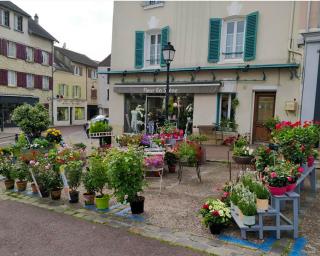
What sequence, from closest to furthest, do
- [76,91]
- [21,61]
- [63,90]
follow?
[21,61], [63,90], [76,91]

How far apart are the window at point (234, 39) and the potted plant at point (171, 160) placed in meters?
6.43

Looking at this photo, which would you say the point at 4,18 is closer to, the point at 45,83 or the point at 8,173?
the point at 45,83

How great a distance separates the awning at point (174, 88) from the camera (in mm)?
12562

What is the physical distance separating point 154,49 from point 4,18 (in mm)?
17865

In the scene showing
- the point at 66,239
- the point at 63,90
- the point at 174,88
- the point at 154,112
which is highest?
the point at 63,90

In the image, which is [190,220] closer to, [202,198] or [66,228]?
[202,198]

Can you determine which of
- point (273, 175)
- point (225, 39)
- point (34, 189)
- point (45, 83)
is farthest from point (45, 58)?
point (273, 175)

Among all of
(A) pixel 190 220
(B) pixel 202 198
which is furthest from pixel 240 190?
(B) pixel 202 198

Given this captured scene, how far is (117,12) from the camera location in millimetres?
15133

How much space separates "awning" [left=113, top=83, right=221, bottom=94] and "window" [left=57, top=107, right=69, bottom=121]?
64.9 ft

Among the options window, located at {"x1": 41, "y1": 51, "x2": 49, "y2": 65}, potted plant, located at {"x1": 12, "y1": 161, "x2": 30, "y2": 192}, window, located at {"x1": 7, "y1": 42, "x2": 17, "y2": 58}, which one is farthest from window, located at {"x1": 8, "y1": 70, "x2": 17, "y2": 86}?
potted plant, located at {"x1": 12, "y1": 161, "x2": 30, "y2": 192}

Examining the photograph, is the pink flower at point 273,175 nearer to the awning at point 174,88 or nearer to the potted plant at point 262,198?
the potted plant at point 262,198

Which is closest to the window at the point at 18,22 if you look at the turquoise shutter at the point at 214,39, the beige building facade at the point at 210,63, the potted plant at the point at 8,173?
the beige building facade at the point at 210,63

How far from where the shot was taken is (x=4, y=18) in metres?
25.4
